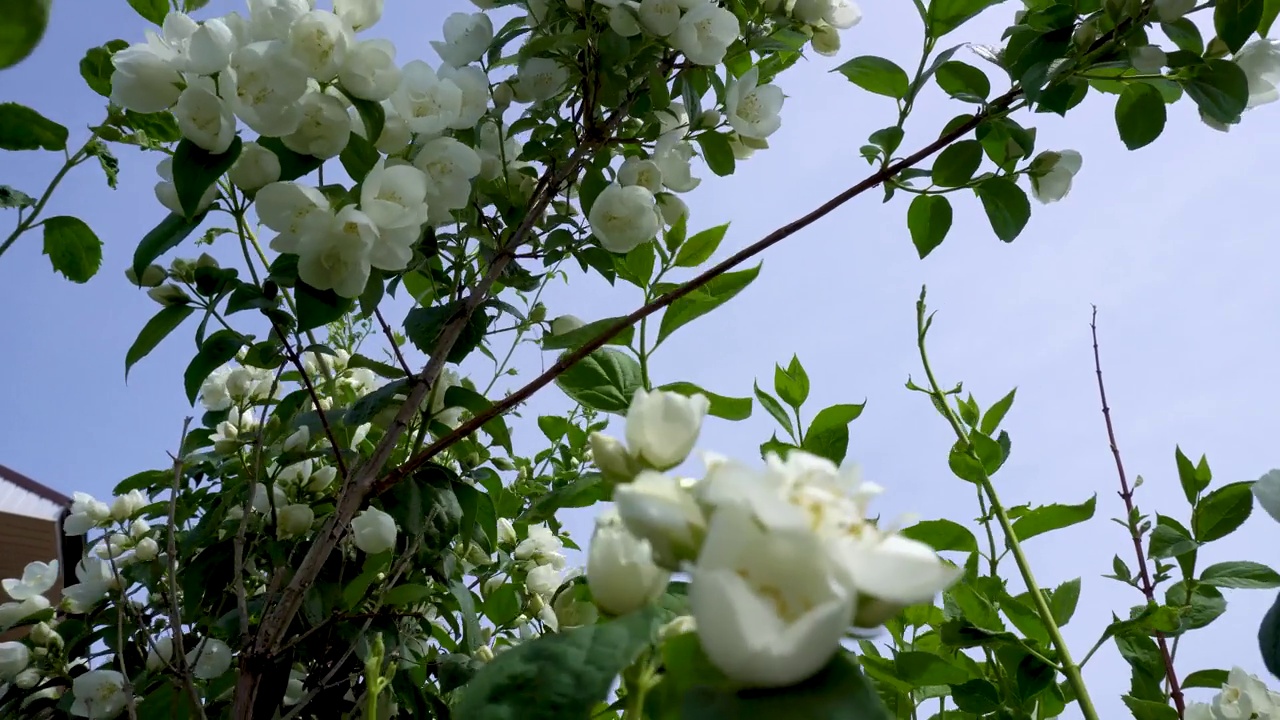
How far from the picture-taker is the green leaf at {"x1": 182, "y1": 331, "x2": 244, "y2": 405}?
90 centimetres

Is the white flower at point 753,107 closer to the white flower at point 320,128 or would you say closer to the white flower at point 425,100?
the white flower at point 425,100

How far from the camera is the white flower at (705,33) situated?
1.03m

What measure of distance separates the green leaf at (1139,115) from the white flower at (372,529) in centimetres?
95

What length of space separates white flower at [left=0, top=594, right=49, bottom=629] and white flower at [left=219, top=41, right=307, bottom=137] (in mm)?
979

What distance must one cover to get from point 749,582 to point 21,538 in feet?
12.6

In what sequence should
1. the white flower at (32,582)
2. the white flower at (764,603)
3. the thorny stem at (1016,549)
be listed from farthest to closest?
the white flower at (32,582), the thorny stem at (1016,549), the white flower at (764,603)

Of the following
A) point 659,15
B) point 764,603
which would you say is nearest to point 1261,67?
point 659,15

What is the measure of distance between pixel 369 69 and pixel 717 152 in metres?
0.52

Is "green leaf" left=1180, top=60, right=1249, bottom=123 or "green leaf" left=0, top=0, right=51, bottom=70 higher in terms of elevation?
"green leaf" left=1180, top=60, right=1249, bottom=123

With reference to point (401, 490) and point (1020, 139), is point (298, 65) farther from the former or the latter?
point (1020, 139)

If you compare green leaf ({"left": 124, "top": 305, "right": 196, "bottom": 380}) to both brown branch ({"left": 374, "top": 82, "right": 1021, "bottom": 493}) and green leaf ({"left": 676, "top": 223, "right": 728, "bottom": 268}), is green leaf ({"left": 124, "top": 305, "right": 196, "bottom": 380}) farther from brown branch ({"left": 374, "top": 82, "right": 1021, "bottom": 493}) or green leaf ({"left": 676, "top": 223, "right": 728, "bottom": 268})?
green leaf ({"left": 676, "top": 223, "right": 728, "bottom": 268})

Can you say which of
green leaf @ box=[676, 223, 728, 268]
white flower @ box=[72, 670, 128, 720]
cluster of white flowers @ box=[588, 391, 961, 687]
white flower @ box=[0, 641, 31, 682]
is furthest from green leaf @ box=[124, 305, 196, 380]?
cluster of white flowers @ box=[588, 391, 961, 687]

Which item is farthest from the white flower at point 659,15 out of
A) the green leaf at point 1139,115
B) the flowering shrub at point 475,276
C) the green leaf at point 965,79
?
the green leaf at point 1139,115

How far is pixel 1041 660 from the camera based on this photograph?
31.7 inches
